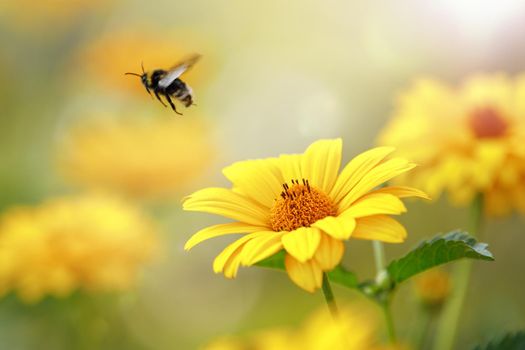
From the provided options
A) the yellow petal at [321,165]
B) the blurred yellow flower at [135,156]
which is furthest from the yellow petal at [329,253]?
the blurred yellow flower at [135,156]

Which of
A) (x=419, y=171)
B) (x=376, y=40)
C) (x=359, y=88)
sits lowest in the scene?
(x=419, y=171)

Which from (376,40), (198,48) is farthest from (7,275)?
(376,40)

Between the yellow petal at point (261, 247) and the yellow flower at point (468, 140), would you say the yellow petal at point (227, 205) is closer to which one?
the yellow petal at point (261, 247)

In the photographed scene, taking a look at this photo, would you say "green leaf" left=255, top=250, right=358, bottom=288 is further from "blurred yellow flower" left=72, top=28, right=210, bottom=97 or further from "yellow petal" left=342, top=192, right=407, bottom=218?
"blurred yellow flower" left=72, top=28, right=210, bottom=97

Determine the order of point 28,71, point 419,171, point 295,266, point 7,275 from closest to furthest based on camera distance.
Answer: point 295,266 → point 419,171 → point 7,275 → point 28,71

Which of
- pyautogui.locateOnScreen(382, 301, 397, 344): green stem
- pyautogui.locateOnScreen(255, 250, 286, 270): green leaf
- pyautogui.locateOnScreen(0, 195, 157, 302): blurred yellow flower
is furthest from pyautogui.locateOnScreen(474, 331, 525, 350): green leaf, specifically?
pyautogui.locateOnScreen(0, 195, 157, 302): blurred yellow flower

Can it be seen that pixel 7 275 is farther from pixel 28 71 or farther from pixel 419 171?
pixel 28 71
